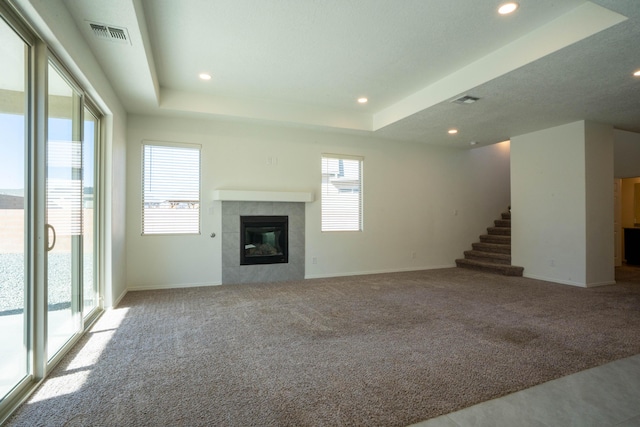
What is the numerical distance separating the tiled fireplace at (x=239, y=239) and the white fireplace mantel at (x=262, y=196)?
0.17 metres

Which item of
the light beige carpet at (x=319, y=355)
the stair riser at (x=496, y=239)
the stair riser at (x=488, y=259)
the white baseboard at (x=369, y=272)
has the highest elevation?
the stair riser at (x=496, y=239)

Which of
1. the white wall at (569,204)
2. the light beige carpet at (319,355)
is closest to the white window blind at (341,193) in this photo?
the light beige carpet at (319,355)

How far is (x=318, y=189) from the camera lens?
605 centimetres

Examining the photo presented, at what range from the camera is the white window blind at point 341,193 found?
613 cm

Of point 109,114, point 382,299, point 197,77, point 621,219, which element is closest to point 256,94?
point 197,77

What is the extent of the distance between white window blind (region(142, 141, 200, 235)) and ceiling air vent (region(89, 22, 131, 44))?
2412 mm

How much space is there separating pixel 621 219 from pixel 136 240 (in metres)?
10.4

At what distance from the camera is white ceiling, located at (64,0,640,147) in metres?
2.80

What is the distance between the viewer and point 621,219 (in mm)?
7707

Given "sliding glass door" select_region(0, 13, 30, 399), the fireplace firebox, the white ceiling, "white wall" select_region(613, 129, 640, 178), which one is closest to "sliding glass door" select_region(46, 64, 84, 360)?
"sliding glass door" select_region(0, 13, 30, 399)

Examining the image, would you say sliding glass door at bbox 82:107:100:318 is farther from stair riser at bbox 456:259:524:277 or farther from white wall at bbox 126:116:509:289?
stair riser at bbox 456:259:524:277


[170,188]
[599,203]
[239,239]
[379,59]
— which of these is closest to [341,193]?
[239,239]

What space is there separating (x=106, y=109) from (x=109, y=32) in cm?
125

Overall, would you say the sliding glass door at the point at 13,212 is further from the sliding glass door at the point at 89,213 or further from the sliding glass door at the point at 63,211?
the sliding glass door at the point at 89,213
